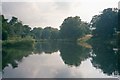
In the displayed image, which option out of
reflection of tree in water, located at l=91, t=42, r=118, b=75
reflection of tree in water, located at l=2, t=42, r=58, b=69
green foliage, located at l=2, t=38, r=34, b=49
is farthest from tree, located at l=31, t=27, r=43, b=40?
reflection of tree in water, located at l=91, t=42, r=118, b=75

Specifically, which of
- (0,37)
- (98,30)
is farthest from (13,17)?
(0,37)

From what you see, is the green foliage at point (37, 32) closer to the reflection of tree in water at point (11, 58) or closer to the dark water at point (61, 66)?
the reflection of tree in water at point (11, 58)

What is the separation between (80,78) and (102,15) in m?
42.0

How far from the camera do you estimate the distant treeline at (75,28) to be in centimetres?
4492

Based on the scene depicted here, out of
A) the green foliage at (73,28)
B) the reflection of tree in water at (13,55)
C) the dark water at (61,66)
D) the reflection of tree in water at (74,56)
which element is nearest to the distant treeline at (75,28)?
the green foliage at (73,28)

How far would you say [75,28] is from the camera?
74.4 m

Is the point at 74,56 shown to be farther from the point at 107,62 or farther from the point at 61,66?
the point at 61,66

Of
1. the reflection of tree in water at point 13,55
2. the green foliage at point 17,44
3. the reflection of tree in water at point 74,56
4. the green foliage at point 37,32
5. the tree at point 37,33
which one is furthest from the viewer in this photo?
the green foliage at point 37,32

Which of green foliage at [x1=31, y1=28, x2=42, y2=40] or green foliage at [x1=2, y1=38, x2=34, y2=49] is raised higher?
green foliage at [x1=31, y1=28, x2=42, y2=40]

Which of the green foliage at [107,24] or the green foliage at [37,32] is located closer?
the green foliage at [107,24]

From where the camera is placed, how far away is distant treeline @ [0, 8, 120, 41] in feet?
147

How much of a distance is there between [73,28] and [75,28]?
1.56ft

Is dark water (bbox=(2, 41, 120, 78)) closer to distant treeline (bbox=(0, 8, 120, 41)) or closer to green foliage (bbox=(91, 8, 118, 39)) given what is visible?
distant treeline (bbox=(0, 8, 120, 41))

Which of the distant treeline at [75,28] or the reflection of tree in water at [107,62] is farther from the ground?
the distant treeline at [75,28]
